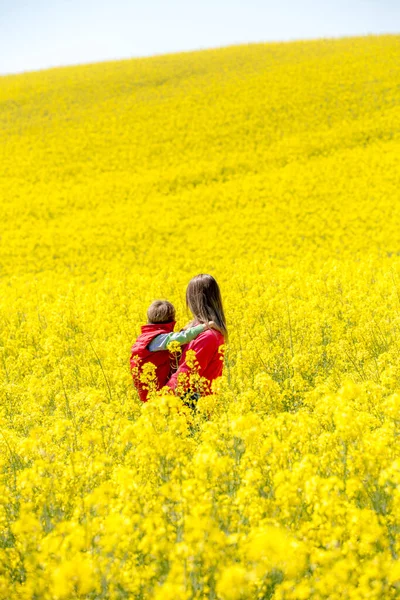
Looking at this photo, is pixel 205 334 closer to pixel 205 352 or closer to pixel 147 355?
pixel 205 352

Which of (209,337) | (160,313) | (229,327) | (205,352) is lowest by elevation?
(229,327)

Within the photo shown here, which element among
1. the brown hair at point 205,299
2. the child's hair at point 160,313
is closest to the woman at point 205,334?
the brown hair at point 205,299

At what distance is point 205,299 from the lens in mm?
4422

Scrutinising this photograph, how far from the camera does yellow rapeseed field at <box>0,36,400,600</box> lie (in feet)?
7.09

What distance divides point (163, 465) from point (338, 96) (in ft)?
84.2

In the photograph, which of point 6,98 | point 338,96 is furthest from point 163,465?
point 6,98

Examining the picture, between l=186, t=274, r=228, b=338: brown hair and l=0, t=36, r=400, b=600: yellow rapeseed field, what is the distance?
1.69ft

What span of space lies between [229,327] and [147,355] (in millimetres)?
2335

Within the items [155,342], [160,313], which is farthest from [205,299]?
[155,342]

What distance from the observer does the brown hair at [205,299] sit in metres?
4.39

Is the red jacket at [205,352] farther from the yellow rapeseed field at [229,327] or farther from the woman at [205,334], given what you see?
the yellow rapeseed field at [229,327]

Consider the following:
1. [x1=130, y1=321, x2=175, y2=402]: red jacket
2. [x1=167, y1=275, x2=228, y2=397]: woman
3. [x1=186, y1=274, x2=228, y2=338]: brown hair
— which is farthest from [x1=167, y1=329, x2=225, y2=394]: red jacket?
[x1=130, y1=321, x2=175, y2=402]: red jacket

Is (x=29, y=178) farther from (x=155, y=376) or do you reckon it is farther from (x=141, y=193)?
(x=155, y=376)

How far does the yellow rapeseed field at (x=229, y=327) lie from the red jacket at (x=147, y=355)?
0.29 m
